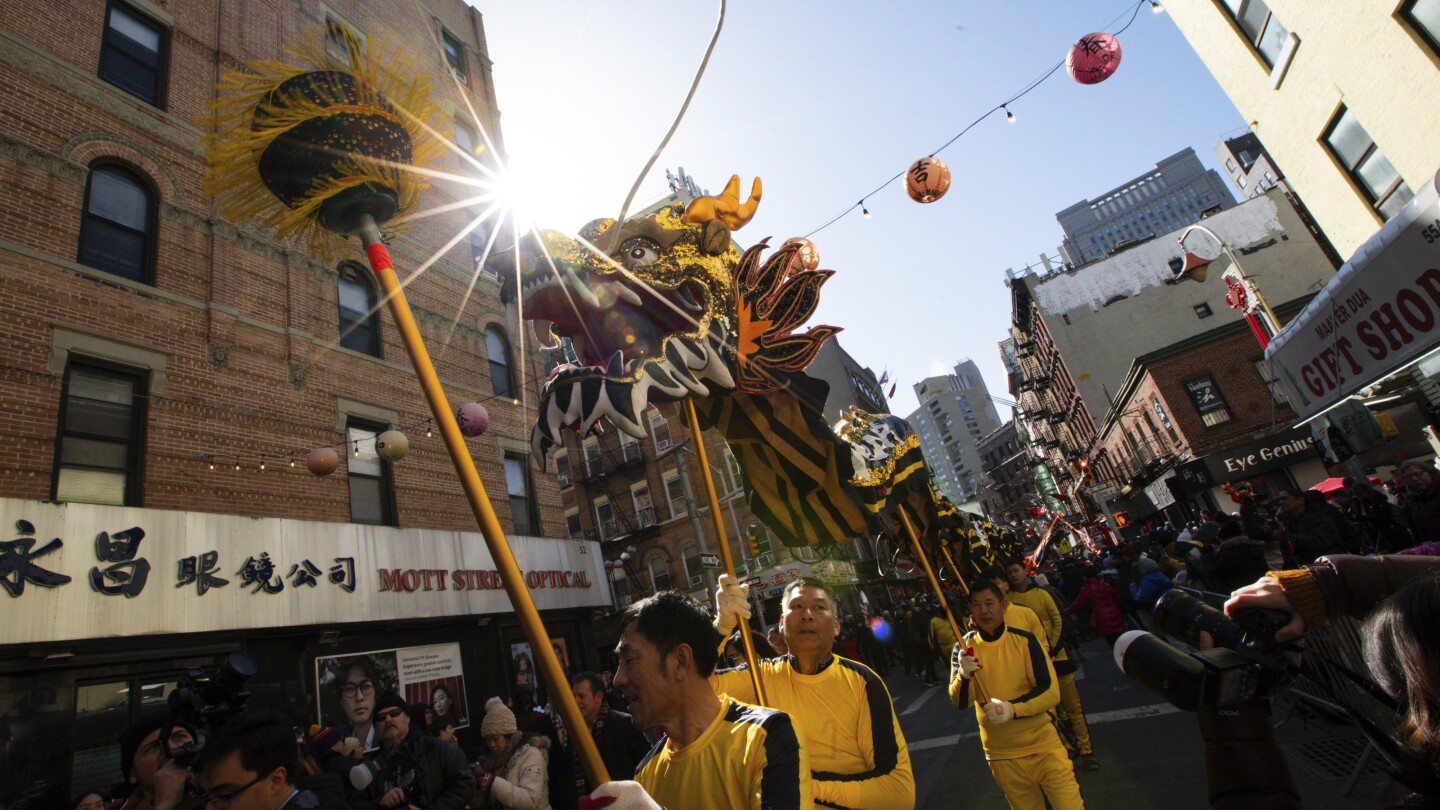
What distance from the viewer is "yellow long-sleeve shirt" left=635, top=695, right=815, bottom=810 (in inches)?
83.4

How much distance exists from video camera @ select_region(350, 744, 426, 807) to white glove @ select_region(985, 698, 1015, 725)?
3.78 metres

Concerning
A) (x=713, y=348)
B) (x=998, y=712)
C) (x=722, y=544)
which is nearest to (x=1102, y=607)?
(x=998, y=712)

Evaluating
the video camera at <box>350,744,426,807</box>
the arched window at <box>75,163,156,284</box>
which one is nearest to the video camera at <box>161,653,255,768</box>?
the video camera at <box>350,744,426,807</box>

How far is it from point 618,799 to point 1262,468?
99.2 ft

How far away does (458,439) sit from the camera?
1.78 metres

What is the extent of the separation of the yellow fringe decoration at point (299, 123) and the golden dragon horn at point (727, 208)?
1.69 meters

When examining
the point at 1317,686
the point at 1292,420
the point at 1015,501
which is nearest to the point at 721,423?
the point at 1317,686

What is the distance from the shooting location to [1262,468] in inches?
964

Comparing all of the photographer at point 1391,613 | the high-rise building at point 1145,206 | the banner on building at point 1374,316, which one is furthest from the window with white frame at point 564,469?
the high-rise building at point 1145,206

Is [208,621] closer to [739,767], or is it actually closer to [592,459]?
[739,767]

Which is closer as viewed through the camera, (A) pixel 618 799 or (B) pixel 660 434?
(A) pixel 618 799

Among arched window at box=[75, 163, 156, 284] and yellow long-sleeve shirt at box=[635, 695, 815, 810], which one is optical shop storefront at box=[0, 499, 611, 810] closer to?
arched window at box=[75, 163, 156, 284]

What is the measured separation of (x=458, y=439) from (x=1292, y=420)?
31438mm

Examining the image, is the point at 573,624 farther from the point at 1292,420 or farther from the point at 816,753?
the point at 1292,420
